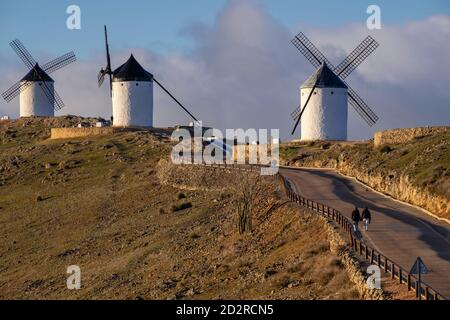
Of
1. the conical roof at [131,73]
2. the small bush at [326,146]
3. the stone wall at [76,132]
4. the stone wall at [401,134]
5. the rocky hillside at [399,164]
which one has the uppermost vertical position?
the conical roof at [131,73]

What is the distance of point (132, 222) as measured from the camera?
206ft

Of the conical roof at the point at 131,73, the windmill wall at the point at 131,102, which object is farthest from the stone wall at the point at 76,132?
the conical roof at the point at 131,73

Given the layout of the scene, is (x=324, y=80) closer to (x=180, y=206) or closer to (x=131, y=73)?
(x=131, y=73)

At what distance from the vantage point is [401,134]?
7050 centimetres

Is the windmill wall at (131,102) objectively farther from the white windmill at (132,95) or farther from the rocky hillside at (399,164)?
the rocky hillside at (399,164)

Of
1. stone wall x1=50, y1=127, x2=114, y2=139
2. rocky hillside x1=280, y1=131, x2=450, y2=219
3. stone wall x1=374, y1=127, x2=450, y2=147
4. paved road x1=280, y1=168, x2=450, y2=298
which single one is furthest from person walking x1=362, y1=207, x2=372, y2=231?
stone wall x1=50, y1=127, x2=114, y2=139

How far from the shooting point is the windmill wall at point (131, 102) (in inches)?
3898

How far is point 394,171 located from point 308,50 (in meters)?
32.0

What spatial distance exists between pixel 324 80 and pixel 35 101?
129 feet

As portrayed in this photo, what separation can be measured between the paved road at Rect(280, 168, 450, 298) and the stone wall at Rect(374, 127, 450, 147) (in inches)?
257

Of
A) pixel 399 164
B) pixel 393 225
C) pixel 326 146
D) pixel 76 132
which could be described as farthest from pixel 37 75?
pixel 393 225

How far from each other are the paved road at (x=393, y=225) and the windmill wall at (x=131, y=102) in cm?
3549

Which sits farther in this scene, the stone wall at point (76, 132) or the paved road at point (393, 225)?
the stone wall at point (76, 132)
